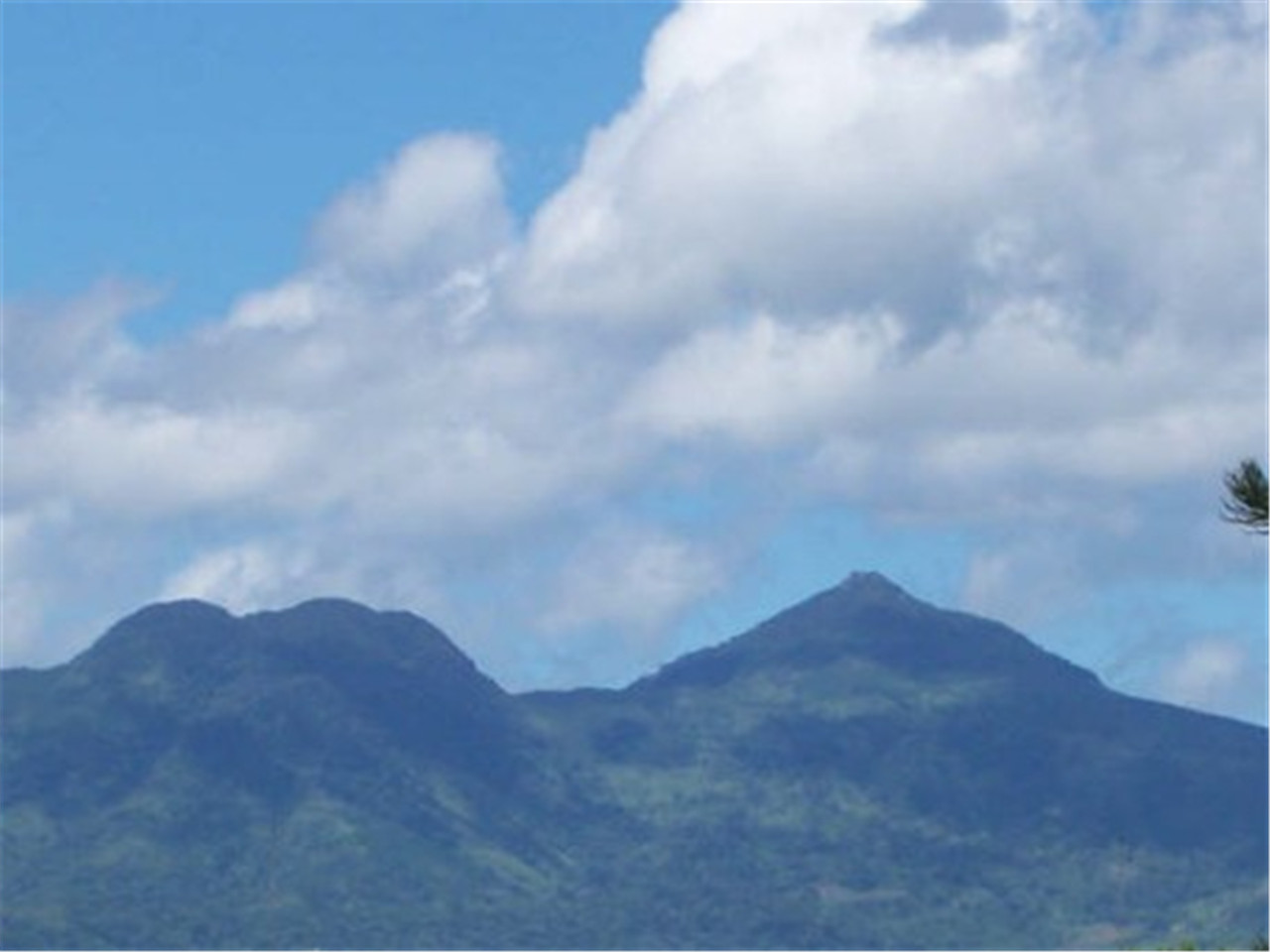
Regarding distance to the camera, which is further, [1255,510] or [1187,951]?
[1187,951]

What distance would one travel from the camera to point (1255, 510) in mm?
20734

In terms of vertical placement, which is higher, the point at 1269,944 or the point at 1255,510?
the point at 1255,510

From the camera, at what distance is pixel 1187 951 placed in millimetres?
24078

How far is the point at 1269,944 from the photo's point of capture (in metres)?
24.8

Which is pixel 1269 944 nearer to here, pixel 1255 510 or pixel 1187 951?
pixel 1187 951

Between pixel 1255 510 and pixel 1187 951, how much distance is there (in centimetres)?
508

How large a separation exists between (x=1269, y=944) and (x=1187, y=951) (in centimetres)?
108

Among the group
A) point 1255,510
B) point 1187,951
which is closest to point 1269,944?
point 1187,951

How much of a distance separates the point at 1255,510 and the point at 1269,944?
5.67 metres

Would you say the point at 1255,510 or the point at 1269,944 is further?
the point at 1269,944

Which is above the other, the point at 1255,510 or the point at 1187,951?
the point at 1255,510
